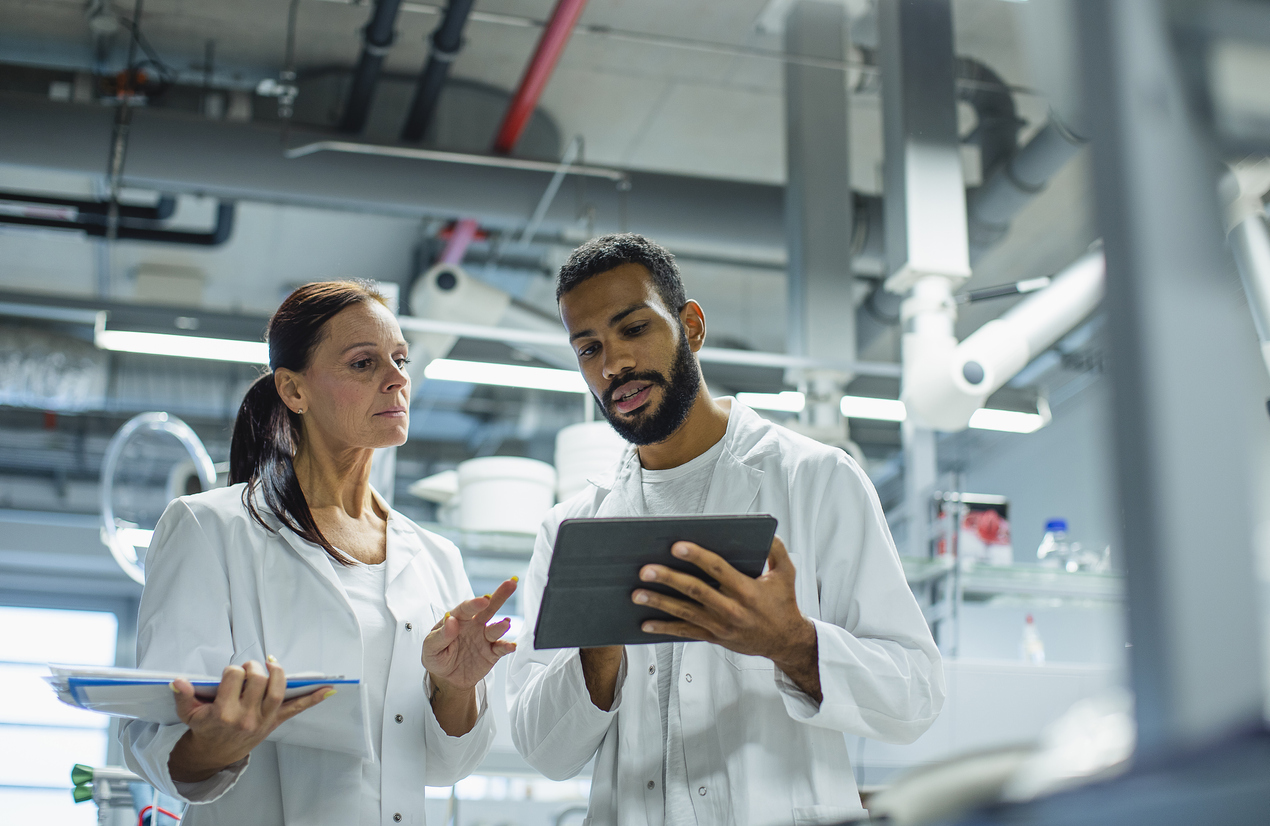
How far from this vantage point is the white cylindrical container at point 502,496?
3.09 meters

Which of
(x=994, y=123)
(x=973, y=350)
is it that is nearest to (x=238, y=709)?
(x=973, y=350)

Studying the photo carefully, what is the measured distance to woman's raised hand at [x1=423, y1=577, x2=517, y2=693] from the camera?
1.61m

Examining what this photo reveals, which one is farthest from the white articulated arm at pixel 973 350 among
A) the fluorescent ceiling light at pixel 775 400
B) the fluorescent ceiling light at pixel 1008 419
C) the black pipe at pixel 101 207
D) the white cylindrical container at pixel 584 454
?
the black pipe at pixel 101 207

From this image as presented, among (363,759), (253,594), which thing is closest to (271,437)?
(253,594)

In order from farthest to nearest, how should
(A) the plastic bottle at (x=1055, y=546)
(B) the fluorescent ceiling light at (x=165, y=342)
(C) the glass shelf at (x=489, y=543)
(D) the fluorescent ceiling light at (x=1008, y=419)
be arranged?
(D) the fluorescent ceiling light at (x=1008, y=419)
(B) the fluorescent ceiling light at (x=165, y=342)
(A) the plastic bottle at (x=1055, y=546)
(C) the glass shelf at (x=489, y=543)

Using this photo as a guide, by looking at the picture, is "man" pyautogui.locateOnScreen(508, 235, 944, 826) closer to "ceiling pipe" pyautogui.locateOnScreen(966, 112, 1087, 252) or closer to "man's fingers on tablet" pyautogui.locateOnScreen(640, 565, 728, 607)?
"man's fingers on tablet" pyautogui.locateOnScreen(640, 565, 728, 607)

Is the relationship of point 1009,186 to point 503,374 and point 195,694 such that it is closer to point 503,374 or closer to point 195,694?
point 503,374

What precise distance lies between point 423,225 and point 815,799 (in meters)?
4.96

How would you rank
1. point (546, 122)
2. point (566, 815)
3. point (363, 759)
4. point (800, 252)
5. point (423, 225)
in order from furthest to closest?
point (423, 225)
point (546, 122)
point (800, 252)
point (566, 815)
point (363, 759)

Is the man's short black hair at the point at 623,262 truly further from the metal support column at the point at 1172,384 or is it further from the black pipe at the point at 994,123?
the black pipe at the point at 994,123

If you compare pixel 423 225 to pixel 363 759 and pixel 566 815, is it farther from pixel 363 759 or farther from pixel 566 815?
pixel 363 759

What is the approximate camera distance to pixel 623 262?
1.88 metres

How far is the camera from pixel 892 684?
4.97ft

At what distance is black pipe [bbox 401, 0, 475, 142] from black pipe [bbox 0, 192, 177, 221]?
1265mm
